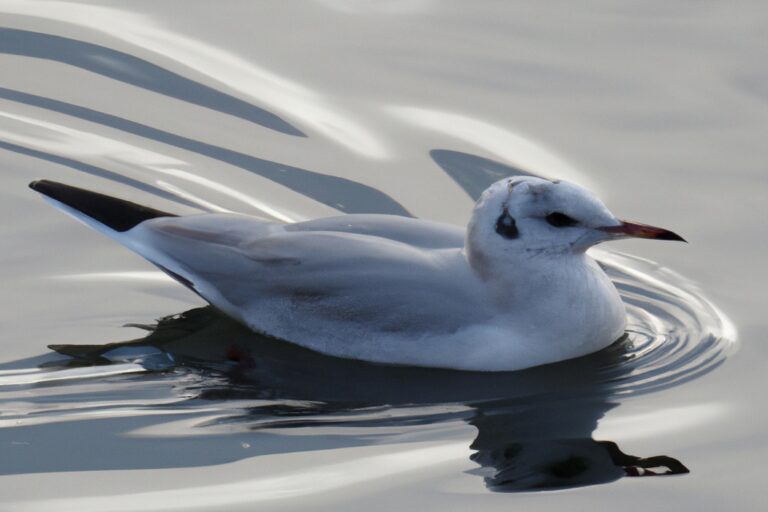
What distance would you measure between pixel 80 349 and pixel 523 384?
1.98 meters

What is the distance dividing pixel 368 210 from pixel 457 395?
2.10 metres

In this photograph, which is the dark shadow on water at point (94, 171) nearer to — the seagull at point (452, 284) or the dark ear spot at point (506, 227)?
the seagull at point (452, 284)

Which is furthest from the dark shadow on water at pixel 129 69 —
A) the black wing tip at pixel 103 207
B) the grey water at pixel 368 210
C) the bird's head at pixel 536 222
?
the bird's head at pixel 536 222

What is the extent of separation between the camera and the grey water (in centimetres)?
587

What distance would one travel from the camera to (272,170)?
874cm

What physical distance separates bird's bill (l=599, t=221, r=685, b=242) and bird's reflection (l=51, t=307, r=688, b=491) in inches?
23.7

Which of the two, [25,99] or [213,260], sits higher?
[25,99]

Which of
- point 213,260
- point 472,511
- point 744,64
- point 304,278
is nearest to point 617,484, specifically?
point 472,511

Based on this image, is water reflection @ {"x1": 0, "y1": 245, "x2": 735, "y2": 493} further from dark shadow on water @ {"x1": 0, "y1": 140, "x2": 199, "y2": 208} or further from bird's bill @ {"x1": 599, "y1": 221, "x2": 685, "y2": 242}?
dark shadow on water @ {"x1": 0, "y1": 140, "x2": 199, "y2": 208}

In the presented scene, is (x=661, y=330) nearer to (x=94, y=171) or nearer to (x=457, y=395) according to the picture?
(x=457, y=395)

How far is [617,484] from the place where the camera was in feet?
18.9

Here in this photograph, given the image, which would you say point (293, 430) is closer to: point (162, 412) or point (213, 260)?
point (162, 412)

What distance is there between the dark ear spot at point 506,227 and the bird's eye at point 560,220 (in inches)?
5.9

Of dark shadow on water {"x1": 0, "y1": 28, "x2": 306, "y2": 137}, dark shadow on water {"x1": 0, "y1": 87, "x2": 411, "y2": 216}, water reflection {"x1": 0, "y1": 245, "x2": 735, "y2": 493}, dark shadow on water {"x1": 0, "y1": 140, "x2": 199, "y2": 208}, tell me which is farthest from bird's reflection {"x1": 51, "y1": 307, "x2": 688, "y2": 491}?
dark shadow on water {"x1": 0, "y1": 28, "x2": 306, "y2": 137}
